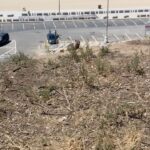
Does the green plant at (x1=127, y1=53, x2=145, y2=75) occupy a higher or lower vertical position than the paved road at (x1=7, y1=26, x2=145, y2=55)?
higher

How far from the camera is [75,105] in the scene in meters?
10.1

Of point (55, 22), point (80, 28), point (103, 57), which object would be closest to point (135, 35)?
point (80, 28)

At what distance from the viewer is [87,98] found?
34.3 feet

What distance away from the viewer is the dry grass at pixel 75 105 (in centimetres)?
827

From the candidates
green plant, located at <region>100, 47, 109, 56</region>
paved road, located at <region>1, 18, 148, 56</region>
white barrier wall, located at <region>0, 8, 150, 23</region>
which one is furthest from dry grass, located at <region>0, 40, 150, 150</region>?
white barrier wall, located at <region>0, 8, 150, 23</region>

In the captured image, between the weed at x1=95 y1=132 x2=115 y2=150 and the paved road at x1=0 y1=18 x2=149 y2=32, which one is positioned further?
the paved road at x1=0 y1=18 x2=149 y2=32

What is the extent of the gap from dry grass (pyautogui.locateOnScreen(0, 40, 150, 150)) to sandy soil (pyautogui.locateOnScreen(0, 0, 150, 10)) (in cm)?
5165

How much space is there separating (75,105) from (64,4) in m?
57.7

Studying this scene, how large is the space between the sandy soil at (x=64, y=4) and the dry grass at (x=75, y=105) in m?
51.7

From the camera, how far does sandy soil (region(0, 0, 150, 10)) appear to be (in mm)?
64812

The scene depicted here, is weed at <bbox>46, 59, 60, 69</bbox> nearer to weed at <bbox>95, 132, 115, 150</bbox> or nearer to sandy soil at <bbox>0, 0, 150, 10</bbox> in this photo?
weed at <bbox>95, 132, 115, 150</bbox>

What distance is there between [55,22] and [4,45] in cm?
1333

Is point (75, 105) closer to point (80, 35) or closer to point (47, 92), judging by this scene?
point (47, 92)

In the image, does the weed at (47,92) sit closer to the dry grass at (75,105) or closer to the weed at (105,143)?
the dry grass at (75,105)
